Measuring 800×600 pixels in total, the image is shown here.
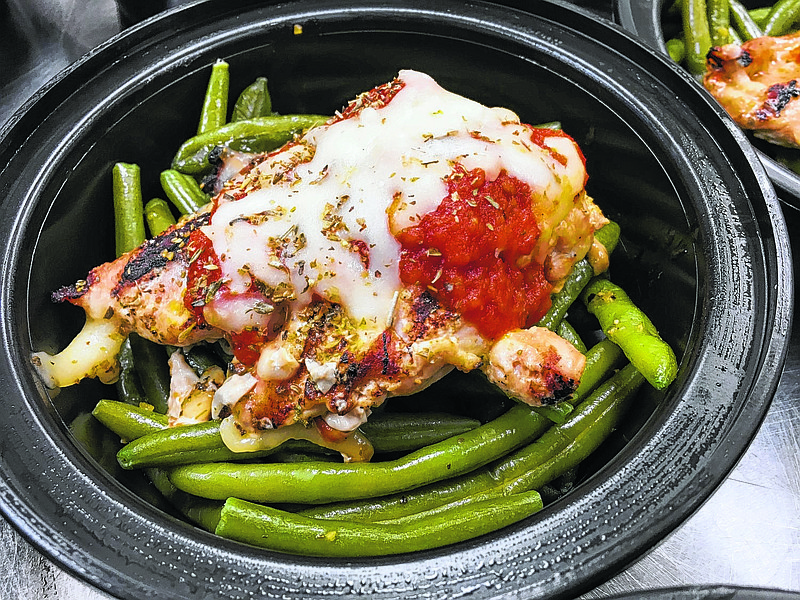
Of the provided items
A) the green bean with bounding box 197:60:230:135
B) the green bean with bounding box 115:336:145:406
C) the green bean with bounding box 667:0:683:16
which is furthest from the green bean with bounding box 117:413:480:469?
the green bean with bounding box 667:0:683:16

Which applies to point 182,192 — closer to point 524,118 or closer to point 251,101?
point 251,101

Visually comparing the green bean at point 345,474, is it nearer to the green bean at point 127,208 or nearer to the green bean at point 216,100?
the green bean at point 127,208

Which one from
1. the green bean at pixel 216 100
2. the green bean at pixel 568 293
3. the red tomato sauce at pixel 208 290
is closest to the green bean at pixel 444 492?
the green bean at pixel 568 293

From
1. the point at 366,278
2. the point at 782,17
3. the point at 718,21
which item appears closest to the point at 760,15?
the point at 782,17

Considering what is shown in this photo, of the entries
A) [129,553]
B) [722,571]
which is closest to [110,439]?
[129,553]

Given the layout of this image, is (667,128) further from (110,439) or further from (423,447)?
(110,439)

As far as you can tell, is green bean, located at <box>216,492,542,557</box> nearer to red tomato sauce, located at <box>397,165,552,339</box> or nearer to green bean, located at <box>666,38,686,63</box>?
red tomato sauce, located at <box>397,165,552,339</box>

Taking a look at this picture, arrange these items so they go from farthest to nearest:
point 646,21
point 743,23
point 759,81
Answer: point 743,23 → point 759,81 → point 646,21
